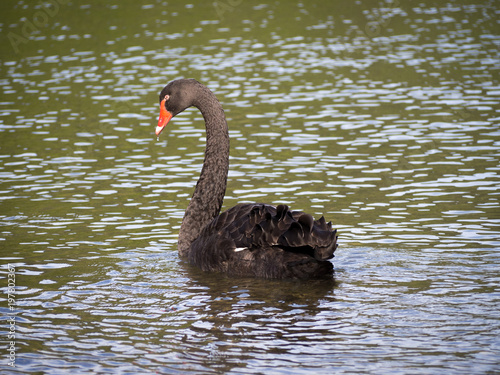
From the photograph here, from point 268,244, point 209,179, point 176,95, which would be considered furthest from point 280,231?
point 176,95

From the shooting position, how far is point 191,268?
8.68 m

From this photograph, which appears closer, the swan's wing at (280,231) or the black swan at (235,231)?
the swan's wing at (280,231)

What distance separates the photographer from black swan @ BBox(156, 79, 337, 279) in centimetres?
739

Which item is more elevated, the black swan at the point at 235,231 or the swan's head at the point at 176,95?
the swan's head at the point at 176,95

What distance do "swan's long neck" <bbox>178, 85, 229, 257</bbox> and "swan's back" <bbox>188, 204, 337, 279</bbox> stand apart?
69cm

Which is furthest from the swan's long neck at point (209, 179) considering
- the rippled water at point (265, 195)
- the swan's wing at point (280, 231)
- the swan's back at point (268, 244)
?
the swan's wing at point (280, 231)

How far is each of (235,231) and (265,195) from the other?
11.0ft

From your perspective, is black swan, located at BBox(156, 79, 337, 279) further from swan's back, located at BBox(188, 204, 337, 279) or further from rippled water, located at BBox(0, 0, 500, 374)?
rippled water, located at BBox(0, 0, 500, 374)

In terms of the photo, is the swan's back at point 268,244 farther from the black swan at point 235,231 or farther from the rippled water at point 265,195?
the rippled water at point 265,195

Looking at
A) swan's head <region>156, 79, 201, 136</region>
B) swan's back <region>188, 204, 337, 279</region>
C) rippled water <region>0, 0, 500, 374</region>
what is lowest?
rippled water <region>0, 0, 500, 374</region>

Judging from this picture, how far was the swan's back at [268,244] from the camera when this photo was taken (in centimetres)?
730

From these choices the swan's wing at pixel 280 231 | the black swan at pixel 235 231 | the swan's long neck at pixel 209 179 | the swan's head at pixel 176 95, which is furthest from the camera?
the swan's head at pixel 176 95

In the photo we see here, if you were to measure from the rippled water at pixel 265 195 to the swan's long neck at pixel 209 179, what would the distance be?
1.55 feet

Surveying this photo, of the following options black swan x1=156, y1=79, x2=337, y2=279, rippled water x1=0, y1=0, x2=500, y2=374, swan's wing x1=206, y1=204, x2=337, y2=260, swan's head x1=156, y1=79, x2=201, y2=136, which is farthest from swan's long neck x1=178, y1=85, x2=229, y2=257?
swan's wing x1=206, y1=204, x2=337, y2=260
